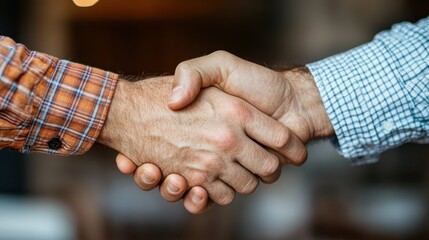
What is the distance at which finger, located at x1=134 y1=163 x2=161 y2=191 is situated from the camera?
5.32 ft

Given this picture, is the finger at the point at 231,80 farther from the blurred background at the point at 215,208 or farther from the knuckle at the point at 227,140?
the blurred background at the point at 215,208

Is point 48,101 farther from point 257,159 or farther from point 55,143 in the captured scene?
point 257,159

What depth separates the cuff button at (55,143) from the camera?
157 cm

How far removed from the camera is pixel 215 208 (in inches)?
137

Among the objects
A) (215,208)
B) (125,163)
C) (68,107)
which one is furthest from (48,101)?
(215,208)

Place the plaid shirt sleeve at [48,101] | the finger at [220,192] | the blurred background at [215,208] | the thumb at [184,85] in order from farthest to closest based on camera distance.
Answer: the blurred background at [215,208] < the finger at [220,192] < the thumb at [184,85] < the plaid shirt sleeve at [48,101]

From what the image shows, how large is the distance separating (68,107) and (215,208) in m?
2.00

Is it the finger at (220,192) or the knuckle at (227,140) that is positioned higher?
the knuckle at (227,140)

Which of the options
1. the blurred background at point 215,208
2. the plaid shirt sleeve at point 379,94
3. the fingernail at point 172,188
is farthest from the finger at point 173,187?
the blurred background at point 215,208

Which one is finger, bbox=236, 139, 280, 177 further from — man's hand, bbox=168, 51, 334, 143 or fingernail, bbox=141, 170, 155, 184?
fingernail, bbox=141, 170, 155, 184

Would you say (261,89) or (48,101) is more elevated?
(48,101)

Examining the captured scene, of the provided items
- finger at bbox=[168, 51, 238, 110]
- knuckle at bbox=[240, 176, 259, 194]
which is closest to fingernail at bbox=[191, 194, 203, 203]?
knuckle at bbox=[240, 176, 259, 194]

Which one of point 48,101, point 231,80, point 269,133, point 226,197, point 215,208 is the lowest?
point 215,208

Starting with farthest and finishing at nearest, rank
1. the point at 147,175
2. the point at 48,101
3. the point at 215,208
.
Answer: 1. the point at 215,208
2. the point at 147,175
3. the point at 48,101
